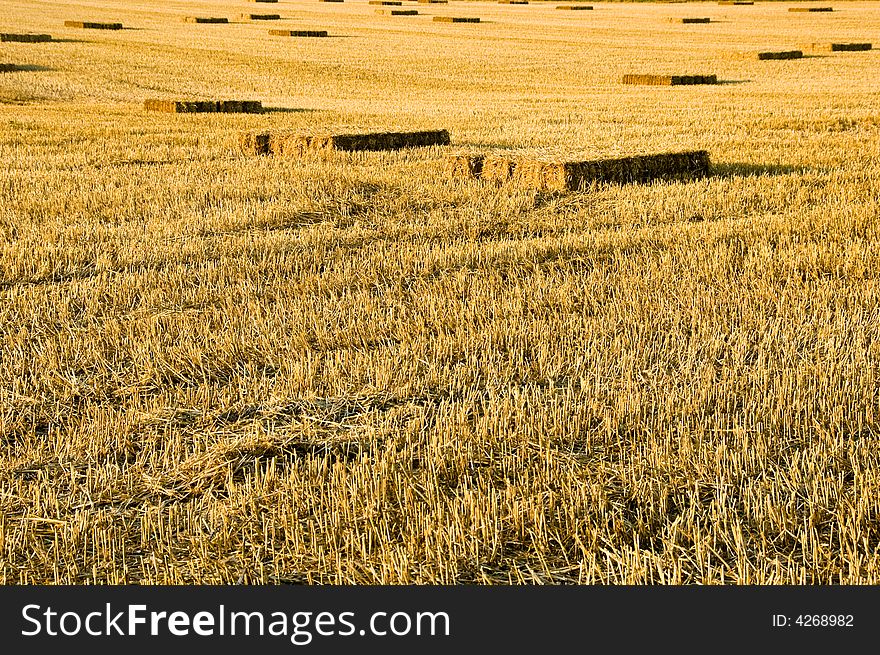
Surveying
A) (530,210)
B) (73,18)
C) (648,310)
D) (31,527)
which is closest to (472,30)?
(73,18)

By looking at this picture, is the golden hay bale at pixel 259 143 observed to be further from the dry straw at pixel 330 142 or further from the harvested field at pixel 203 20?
the harvested field at pixel 203 20

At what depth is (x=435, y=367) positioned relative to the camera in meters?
5.80

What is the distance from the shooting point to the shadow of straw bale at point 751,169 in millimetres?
12816

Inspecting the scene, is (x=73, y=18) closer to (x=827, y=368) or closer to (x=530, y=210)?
(x=530, y=210)

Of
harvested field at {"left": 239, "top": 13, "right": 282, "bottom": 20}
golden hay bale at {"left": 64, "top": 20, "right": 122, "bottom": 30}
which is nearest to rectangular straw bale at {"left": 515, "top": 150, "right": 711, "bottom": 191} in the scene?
golden hay bale at {"left": 64, "top": 20, "right": 122, "bottom": 30}

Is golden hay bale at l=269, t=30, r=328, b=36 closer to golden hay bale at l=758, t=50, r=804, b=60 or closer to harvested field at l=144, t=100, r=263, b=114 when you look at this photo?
golden hay bale at l=758, t=50, r=804, b=60

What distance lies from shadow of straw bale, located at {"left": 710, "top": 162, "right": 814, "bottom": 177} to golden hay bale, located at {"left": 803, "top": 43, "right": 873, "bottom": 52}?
1110 inches

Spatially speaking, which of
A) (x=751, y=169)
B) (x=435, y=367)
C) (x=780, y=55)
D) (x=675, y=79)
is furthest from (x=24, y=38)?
(x=435, y=367)

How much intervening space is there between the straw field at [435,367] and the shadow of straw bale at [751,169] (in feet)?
0.24

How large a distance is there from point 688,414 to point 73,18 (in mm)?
51430

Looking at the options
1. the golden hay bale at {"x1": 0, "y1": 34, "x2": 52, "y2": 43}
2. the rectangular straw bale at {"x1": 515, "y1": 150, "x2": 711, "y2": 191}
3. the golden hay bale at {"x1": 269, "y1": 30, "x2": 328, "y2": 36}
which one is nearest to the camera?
the rectangular straw bale at {"x1": 515, "y1": 150, "x2": 711, "y2": 191}

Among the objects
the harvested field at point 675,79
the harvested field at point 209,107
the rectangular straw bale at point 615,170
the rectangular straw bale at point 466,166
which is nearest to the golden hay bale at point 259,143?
the rectangular straw bale at point 466,166

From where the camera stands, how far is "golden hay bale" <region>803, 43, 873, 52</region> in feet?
128

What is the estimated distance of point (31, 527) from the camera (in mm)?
4031
